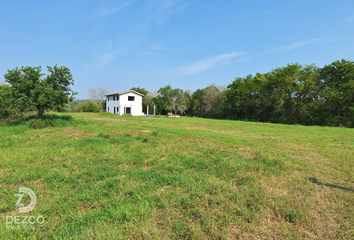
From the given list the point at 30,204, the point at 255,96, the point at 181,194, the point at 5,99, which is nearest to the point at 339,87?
the point at 255,96

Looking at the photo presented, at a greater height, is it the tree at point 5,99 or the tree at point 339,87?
the tree at point 339,87

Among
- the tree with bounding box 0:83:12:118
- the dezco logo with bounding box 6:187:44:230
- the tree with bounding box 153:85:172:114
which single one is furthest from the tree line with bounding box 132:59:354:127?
the tree with bounding box 0:83:12:118

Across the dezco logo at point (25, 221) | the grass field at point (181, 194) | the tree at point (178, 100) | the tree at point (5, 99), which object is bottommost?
the dezco logo at point (25, 221)

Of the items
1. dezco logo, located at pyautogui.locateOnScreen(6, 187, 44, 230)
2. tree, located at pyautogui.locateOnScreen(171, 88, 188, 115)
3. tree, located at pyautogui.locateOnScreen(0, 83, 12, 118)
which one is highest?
tree, located at pyautogui.locateOnScreen(171, 88, 188, 115)

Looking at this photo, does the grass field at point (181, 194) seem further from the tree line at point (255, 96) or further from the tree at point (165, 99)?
the tree at point (165, 99)

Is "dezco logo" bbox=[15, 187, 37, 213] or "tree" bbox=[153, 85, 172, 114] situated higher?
"tree" bbox=[153, 85, 172, 114]

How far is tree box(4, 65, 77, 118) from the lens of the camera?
418 inches

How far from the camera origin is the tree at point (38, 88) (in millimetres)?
10625

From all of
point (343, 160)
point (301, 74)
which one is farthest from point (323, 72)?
point (343, 160)

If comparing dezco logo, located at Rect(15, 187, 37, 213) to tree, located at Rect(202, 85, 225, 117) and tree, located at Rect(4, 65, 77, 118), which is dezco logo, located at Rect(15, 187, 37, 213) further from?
tree, located at Rect(202, 85, 225, 117)

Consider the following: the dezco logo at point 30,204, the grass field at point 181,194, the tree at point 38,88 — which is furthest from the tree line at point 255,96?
the dezco logo at point 30,204

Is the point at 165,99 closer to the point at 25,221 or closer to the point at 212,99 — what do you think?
the point at 212,99

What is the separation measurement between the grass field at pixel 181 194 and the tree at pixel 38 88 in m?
6.40

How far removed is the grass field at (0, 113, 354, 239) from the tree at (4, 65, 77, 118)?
640 cm
